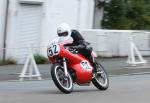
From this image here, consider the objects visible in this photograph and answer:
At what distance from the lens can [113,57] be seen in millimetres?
26656

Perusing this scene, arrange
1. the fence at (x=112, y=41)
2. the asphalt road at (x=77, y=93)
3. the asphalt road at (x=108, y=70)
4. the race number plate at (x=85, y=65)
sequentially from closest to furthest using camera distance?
the asphalt road at (x=77, y=93) < the race number plate at (x=85, y=65) < the asphalt road at (x=108, y=70) < the fence at (x=112, y=41)

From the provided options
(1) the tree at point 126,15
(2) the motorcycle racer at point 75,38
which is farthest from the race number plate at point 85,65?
(1) the tree at point 126,15

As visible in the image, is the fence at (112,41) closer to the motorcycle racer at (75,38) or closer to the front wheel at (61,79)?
the motorcycle racer at (75,38)

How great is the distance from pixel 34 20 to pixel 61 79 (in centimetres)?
1191

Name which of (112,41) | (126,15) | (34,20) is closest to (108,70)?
(34,20)

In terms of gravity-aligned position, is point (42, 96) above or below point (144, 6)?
below

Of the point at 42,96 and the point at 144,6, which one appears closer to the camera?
the point at 42,96

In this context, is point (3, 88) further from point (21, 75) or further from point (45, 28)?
point (45, 28)

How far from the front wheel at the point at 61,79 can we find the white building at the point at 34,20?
31.5 ft

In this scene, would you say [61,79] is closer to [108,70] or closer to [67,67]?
[67,67]

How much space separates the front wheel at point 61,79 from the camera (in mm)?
13586

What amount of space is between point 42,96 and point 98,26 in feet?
57.1

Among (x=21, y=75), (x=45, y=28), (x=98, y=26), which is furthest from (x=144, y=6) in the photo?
(x=21, y=75)

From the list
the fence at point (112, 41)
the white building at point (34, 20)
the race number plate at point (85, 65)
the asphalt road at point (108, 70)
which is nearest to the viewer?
the race number plate at point (85, 65)
